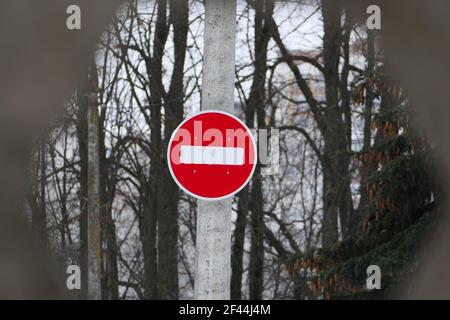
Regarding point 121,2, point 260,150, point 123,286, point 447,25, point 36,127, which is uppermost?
point 121,2

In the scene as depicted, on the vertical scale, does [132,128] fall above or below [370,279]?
above

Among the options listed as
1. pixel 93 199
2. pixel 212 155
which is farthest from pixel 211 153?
pixel 93 199

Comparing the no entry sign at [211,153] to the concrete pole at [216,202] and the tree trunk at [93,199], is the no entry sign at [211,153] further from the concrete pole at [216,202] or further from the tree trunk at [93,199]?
the tree trunk at [93,199]

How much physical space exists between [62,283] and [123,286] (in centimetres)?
562

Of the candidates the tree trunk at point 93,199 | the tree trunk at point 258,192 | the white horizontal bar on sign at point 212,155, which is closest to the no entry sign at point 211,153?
the white horizontal bar on sign at point 212,155

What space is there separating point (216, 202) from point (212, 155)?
0.29 metres

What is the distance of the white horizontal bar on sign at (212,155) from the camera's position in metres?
4.50

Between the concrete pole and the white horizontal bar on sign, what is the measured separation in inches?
9.7

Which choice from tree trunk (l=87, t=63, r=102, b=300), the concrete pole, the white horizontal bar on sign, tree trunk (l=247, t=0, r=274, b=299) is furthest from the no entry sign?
tree trunk (l=247, t=0, r=274, b=299)

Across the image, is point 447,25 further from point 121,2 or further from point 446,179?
point 121,2

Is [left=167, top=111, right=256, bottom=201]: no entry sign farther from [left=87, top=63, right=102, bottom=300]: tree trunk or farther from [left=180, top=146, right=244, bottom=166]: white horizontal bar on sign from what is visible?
[left=87, top=63, right=102, bottom=300]: tree trunk
